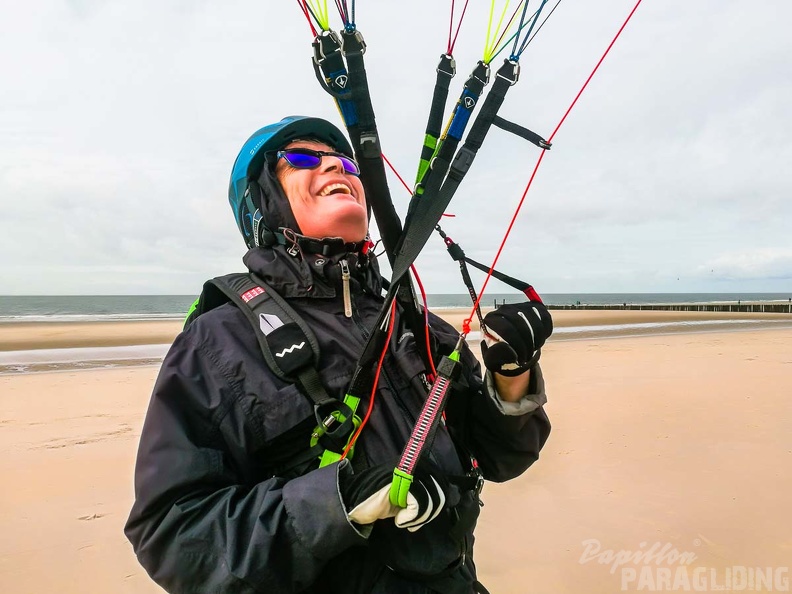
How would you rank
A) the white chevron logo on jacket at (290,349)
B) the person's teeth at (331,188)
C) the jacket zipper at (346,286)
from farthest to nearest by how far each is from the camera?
the person's teeth at (331,188) → the jacket zipper at (346,286) → the white chevron logo on jacket at (290,349)

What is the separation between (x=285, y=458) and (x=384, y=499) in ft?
1.41

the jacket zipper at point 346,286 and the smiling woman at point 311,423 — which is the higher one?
the jacket zipper at point 346,286

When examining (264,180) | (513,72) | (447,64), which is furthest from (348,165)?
(513,72)

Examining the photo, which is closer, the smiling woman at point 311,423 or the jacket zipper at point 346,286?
the smiling woman at point 311,423

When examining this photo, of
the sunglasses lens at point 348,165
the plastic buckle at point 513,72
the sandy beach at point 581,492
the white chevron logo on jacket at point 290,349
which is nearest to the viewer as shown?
the plastic buckle at point 513,72

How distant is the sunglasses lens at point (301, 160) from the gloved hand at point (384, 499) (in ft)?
4.24

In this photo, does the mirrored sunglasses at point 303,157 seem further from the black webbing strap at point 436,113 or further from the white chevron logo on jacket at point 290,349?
the white chevron logo on jacket at point 290,349

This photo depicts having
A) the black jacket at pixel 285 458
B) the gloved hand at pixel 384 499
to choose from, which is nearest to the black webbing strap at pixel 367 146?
the black jacket at pixel 285 458

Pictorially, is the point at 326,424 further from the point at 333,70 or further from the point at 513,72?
the point at 513,72

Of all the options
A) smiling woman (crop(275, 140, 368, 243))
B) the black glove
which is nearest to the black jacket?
smiling woman (crop(275, 140, 368, 243))

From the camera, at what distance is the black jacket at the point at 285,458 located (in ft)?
4.24

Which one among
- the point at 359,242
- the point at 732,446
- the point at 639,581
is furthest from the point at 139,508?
the point at 732,446

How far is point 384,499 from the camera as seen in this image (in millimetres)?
1306

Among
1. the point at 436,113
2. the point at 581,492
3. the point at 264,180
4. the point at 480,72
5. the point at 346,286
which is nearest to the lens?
the point at 480,72
